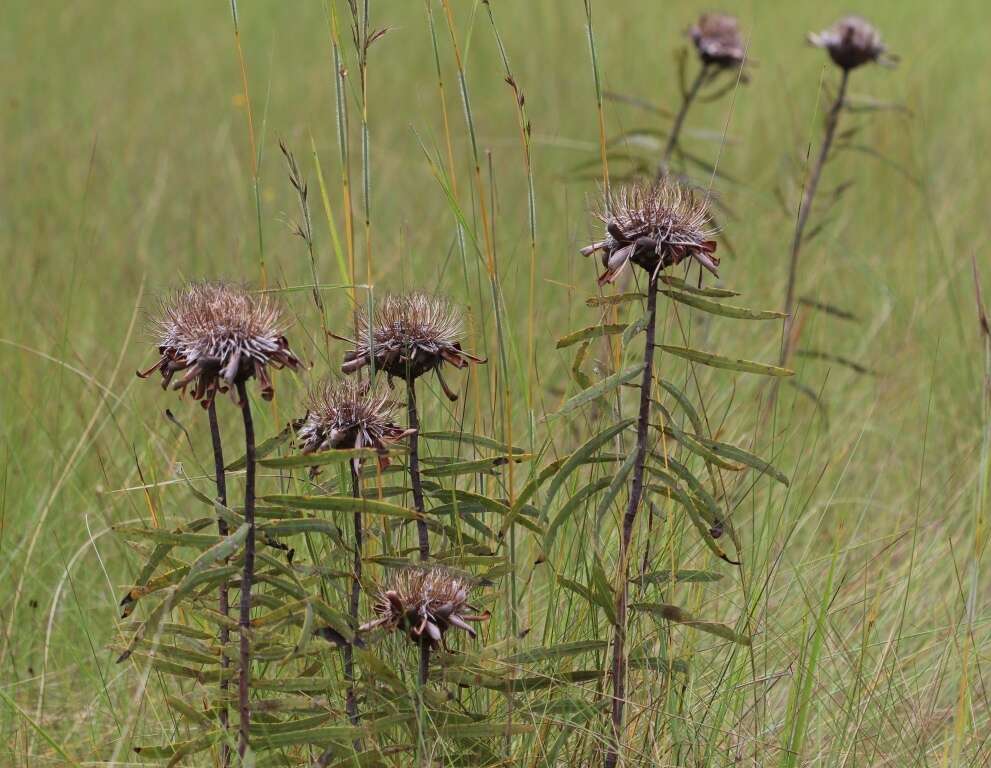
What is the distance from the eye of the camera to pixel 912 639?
2639 mm

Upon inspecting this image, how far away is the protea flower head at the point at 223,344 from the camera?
5.03 ft

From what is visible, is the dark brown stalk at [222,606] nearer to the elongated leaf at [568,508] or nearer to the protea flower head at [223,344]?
the protea flower head at [223,344]

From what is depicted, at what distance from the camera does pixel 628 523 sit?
5.90 ft

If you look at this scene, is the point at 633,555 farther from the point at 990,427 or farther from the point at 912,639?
the point at 912,639

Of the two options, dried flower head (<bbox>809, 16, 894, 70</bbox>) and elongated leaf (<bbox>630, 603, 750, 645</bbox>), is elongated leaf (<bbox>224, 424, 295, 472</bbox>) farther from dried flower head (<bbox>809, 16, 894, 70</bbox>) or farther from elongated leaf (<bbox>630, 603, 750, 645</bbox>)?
dried flower head (<bbox>809, 16, 894, 70</bbox>)

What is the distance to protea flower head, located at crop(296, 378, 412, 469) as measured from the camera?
1.66 m

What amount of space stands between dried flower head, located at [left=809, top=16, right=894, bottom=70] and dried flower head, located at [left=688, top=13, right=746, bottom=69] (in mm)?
208

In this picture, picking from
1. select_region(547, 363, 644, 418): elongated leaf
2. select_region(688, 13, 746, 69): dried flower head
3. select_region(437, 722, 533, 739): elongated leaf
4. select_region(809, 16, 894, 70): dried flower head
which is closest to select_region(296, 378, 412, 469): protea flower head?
select_region(547, 363, 644, 418): elongated leaf

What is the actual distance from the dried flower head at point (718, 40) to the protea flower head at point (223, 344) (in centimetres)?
232

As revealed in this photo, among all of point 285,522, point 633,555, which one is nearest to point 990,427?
point 633,555

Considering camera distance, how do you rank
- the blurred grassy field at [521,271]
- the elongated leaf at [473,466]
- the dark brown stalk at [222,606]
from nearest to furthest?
the dark brown stalk at [222,606]
the elongated leaf at [473,466]
the blurred grassy field at [521,271]

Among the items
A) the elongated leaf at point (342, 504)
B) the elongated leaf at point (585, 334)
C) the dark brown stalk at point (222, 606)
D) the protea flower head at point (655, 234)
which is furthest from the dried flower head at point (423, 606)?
the protea flower head at point (655, 234)

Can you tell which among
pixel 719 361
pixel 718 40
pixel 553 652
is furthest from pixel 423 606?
pixel 718 40

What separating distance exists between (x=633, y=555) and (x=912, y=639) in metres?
0.86
